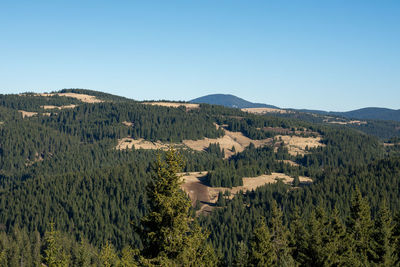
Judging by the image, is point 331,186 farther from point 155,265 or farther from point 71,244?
point 155,265

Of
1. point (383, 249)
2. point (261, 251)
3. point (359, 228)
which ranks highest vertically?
point (261, 251)

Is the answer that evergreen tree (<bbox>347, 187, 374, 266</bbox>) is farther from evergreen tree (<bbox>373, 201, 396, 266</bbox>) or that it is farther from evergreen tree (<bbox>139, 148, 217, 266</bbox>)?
evergreen tree (<bbox>139, 148, 217, 266</bbox>)

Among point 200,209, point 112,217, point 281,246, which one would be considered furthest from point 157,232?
point 112,217

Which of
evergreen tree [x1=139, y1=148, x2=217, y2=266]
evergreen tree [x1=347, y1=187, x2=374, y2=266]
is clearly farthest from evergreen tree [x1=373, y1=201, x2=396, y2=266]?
evergreen tree [x1=139, y1=148, x2=217, y2=266]

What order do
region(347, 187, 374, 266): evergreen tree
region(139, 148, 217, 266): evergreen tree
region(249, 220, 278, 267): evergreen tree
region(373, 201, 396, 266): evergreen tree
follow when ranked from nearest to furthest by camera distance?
region(139, 148, 217, 266): evergreen tree → region(249, 220, 278, 267): evergreen tree → region(373, 201, 396, 266): evergreen tree → region(347, 187, 374, 266): evergreen tree

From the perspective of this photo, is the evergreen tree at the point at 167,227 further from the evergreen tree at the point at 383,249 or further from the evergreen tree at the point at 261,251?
the evergreen tree at the point at 383,249

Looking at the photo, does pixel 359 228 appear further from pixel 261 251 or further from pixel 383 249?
pixel 261 251

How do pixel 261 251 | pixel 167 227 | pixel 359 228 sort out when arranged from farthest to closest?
pixel 359 228, pixel 261 251, pixel 167 227

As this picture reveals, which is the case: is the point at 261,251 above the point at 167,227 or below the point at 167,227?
below

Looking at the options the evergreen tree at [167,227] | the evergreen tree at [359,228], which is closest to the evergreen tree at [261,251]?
the evergreen tree at [359,228]

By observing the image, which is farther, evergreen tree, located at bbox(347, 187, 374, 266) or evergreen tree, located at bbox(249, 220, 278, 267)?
evergreen tree, located at bbox(347, 187, 374, 266)

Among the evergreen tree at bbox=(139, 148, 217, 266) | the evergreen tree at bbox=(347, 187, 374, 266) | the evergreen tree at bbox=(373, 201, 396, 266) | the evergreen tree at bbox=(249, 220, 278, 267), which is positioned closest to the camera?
the evergreen tree at bbox=(139, 148, 217, 266)

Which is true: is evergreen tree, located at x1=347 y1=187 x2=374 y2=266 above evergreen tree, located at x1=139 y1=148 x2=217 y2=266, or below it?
below

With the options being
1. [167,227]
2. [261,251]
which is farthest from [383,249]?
[167,227]
